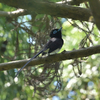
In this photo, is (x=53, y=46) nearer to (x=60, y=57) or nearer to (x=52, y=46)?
(x=52, y=46)

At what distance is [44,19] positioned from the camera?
9.79 feet

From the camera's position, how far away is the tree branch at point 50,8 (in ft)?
5.79

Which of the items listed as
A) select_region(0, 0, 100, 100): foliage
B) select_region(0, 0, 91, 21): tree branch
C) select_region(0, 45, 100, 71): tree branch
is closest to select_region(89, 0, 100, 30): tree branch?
select_region(0, 0, 91, 21): tree branch

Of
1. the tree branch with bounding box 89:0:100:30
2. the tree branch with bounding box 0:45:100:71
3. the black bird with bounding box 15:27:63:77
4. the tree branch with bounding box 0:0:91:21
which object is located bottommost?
the tree branch with bounding box 0:45:100:71

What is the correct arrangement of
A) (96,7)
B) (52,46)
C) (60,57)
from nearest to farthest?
1. (96,7)
2. (60,57)
3. (52,46)

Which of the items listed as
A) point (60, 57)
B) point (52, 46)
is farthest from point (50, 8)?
point (52, 46)

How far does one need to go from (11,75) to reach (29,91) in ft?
2.44

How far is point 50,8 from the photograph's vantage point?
188cm

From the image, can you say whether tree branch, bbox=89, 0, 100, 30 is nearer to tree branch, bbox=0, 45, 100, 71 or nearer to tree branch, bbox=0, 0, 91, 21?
tree branch, bbox=0, 0, 91, 21

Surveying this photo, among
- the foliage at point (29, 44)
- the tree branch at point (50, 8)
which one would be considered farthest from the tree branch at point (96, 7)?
the foliage at point (29, 44)

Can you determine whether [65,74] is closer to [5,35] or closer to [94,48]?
[5,35]

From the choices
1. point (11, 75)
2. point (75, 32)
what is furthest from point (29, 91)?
point (75, 32)

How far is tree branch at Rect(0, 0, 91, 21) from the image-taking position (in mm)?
1765

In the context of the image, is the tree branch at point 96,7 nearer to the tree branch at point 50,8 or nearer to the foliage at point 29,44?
the tree branch at point 50,8
